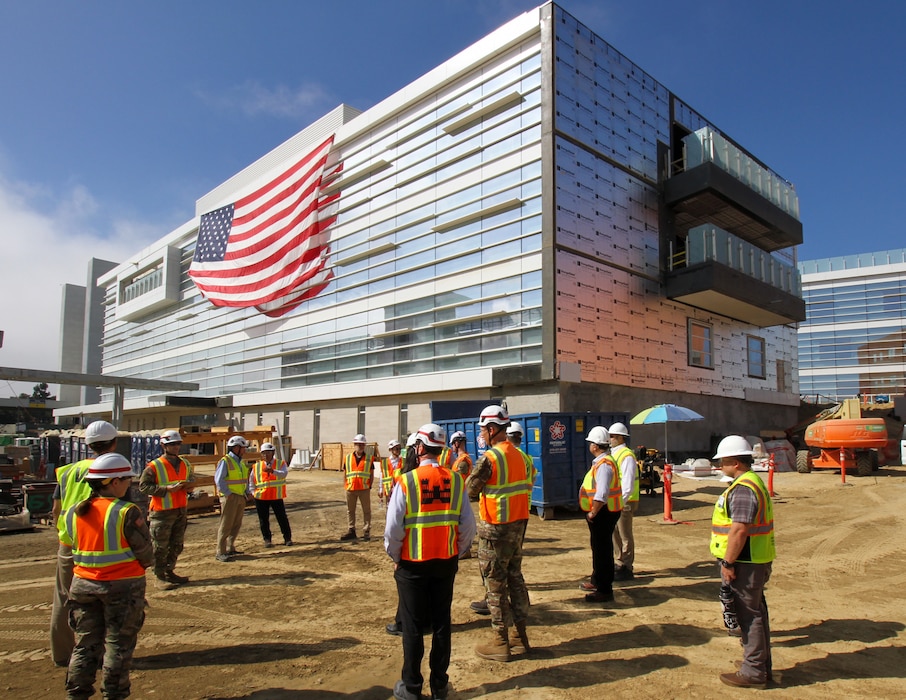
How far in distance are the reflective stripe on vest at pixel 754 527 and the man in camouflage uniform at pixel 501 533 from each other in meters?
1.60

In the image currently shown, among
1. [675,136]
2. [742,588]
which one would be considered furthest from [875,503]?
[675,136]

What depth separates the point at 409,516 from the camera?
4.41 meters

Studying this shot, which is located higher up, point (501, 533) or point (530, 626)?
point (501, 533)

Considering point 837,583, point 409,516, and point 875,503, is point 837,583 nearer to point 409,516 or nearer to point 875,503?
point 409,516

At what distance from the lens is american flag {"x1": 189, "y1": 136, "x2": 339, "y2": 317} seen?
106 feet

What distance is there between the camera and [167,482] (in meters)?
7.82

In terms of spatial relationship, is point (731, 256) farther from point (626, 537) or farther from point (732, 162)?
point (626, 537)

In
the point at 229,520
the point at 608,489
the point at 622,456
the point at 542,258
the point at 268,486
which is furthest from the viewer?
the point at 542,258

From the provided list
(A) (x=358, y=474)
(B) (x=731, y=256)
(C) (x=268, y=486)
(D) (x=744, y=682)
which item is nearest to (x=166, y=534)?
(C) (x=268, y=486)

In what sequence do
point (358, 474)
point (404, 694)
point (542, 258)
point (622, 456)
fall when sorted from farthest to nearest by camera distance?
point (542, 258), point (358, 474), point (622, 456), point (404, 694)

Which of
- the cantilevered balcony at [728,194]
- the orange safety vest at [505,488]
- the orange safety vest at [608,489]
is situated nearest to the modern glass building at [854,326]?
the cantilevered balcony at [728,194]

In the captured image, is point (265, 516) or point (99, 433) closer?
point (99, 433)

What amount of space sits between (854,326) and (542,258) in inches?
1970

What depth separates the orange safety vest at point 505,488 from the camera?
531 cm
